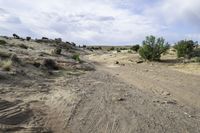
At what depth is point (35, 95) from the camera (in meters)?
15.5

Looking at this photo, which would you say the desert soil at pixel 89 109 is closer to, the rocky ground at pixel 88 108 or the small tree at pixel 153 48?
the rocky ground at pixel 88 108

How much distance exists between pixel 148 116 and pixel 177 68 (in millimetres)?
24891

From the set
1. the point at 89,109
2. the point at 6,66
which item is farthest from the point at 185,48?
the point at 89,109

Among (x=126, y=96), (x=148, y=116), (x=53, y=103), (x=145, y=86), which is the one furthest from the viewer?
(x=145, y=86)

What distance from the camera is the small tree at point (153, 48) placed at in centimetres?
4506

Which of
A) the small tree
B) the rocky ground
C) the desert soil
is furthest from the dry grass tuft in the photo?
the small tree

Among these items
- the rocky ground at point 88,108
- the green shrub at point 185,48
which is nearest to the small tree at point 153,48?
the green shrub at point 185,48

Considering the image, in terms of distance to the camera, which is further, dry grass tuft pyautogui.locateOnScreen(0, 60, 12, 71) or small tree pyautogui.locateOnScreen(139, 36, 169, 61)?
small tree pyautogui.locateOnScreen(139, 36, 169, 61)

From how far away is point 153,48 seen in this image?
149ft

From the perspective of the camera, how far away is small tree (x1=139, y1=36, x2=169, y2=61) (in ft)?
148

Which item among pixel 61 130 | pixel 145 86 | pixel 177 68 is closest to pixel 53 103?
pixel 61 130

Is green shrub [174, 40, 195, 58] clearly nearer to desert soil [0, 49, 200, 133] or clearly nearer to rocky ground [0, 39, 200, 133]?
rocky ground [0, 39, 200, 133]

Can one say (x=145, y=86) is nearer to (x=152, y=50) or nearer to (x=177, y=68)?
(x=177, y=68)

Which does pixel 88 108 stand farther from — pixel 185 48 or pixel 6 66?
pixel 185 48
